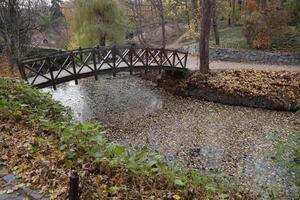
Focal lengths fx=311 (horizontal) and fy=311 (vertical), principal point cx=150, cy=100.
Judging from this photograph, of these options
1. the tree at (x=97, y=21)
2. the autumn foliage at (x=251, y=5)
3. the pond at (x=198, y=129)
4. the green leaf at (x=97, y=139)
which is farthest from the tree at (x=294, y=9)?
the green leaf at (x=97, y=139)

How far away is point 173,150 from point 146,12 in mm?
30474

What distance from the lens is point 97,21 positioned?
2222 cm

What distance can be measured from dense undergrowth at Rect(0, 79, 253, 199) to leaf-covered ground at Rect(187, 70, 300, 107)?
852 centimetres

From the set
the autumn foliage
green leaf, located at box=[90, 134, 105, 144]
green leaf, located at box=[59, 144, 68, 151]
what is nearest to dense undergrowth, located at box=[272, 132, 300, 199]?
green leaf, located at box=[90, 134, 105, 144]

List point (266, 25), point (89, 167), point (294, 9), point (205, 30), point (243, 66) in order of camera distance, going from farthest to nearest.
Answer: point (294, 9) < point (266, 25) < point (243, 66) < point (205, 30) < point (89, 167)

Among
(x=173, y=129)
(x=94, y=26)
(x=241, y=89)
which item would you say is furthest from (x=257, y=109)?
(x=94, y=26)

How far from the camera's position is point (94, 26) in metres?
21.7

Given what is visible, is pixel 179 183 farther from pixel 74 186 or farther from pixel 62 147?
pixel 62 147

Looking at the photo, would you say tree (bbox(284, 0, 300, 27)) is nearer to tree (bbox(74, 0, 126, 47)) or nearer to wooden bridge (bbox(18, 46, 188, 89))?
wooden bridge (bbox(18, 46, 188, 89))

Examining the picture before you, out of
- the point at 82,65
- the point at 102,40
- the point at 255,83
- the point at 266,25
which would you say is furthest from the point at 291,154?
the point at 102,40

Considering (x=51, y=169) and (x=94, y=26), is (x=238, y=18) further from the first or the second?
(x=51, y=169)

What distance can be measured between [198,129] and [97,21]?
47.7 ft

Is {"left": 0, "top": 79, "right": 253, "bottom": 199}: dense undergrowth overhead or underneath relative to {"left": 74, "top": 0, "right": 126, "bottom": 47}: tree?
underneath

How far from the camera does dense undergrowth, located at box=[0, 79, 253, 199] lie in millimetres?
3943
